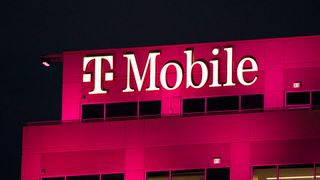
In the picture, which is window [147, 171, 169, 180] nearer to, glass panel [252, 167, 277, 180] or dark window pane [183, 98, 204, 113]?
dark window pane [183, 98, 204, 113]

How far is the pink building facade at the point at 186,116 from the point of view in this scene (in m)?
57.8

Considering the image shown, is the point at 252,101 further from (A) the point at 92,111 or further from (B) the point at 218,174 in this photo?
(A) the point at 92,111

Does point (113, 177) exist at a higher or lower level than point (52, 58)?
lower

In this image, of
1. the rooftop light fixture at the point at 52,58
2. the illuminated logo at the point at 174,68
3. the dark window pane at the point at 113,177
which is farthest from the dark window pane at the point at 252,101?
the rooftop light fixture at the point at 52,58

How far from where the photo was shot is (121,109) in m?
61.4

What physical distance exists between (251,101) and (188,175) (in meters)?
4.97

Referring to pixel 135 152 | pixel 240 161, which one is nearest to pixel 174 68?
pixel 135 152

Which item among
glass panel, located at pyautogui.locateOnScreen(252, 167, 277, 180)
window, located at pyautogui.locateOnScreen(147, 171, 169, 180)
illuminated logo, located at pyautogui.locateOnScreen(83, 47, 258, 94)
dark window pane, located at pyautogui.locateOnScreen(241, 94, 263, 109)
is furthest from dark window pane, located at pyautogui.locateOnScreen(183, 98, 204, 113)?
glass panel, located at pyautogui.locateOnScreen(252, 167, 277, 180)

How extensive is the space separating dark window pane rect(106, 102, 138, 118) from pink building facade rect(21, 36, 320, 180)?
0.19ft

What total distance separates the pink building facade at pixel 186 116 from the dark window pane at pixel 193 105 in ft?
0.16

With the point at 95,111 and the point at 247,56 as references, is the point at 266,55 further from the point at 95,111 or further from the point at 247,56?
the point at 95,111

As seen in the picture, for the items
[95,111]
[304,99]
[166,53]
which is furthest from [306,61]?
[95,111]

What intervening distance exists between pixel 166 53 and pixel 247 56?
415cm

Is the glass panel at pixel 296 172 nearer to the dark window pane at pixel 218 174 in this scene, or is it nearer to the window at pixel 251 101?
the dark window pane at pixel 218 174
